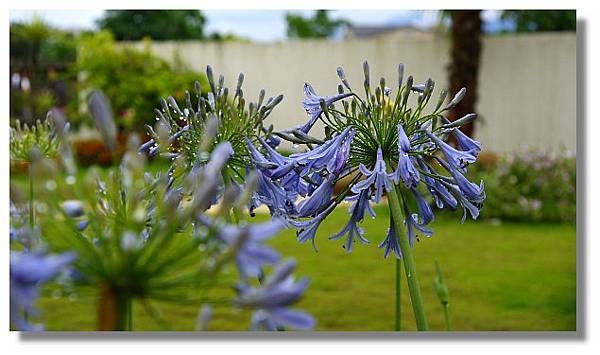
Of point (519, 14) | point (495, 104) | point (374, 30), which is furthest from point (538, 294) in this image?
point (374, 30)

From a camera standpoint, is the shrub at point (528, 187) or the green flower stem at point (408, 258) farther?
the shrub at point (528, 187)

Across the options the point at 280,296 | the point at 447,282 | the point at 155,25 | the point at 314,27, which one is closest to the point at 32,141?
the point at 280,296

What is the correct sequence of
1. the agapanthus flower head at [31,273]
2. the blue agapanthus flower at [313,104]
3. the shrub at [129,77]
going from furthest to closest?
the shrub at [129,77] < the blue agapanthus flower at [313,104] < the agapanthus flower head at [31,273]

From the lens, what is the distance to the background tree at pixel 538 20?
6688 millimetres

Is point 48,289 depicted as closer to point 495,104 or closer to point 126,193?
point 126,193

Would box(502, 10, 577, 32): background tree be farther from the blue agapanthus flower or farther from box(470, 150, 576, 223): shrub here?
the blue agapanthus flower

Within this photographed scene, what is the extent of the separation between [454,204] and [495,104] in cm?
542

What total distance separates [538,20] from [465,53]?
1330mm

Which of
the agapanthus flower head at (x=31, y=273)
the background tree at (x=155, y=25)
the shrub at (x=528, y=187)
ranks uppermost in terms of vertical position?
the background tree at (x=155, y=25)

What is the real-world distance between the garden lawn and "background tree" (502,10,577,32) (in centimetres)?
160

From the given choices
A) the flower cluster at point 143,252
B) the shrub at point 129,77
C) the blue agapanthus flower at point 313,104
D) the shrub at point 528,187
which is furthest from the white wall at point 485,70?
the flower cluster at point 143,252

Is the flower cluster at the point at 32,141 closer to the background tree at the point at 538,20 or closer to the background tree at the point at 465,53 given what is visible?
the background tree at the point at 465,53

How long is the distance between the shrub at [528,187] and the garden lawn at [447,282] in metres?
0.18
